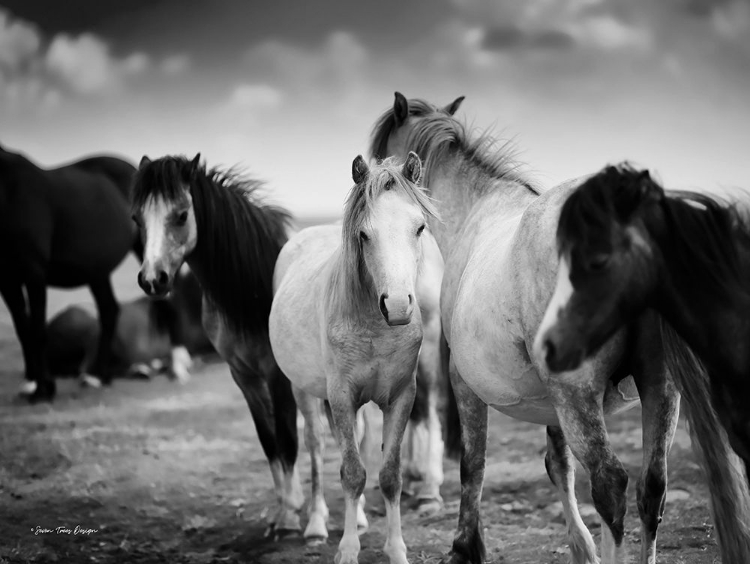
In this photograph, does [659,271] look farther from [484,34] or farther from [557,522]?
[484,34]

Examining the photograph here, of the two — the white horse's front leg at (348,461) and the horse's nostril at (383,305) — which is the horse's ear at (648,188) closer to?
the horse's nostril at (383,305)

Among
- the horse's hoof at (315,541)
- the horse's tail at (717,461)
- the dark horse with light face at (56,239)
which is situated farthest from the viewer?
the dark horse with light face at (56,239)

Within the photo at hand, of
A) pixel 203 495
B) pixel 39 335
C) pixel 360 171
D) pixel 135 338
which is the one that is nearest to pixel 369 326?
pixel 360 171

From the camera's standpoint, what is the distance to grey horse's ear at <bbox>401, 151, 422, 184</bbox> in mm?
3748

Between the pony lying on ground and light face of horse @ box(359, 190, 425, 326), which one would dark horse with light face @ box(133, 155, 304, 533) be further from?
the pony lying on ground

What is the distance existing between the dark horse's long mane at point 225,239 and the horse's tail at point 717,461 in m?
3.01

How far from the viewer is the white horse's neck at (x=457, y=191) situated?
4176 mm

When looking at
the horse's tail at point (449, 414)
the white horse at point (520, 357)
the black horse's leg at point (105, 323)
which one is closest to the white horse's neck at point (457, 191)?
the white horse at point (520, 357)

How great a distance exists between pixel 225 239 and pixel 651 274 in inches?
133

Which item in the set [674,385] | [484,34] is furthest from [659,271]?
[484,34]

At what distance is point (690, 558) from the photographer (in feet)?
12.3

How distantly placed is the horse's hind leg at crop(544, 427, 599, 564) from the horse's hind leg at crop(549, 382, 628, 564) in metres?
0.86

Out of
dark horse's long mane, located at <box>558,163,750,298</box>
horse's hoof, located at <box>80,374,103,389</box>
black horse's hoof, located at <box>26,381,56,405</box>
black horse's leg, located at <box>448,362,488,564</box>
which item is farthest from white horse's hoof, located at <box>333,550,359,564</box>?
horse's hoof, located at <box>80,374,103,389</box>

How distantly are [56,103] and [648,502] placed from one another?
48.9 feet
